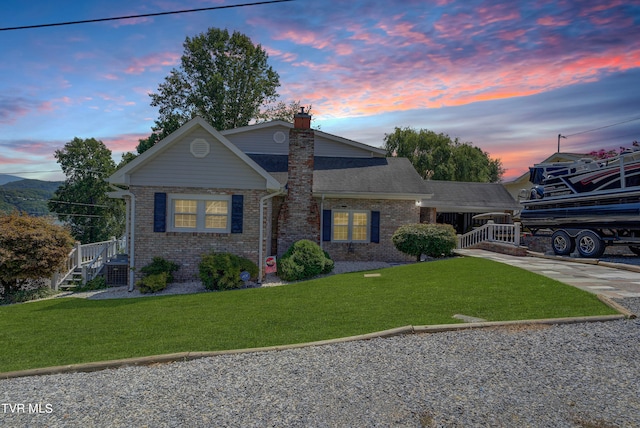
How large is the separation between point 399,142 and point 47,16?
37223 mm

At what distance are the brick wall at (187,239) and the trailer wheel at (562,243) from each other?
11748 mm

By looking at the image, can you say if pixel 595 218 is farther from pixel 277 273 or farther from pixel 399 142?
pixel 399 142

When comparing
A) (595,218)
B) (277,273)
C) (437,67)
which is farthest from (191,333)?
(595,218)

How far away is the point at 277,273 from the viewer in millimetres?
15711

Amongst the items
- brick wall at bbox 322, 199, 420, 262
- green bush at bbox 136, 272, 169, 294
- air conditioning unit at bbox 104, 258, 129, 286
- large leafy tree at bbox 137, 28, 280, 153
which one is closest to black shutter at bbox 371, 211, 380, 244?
brick wall at bbox 322, 199, 420, 262

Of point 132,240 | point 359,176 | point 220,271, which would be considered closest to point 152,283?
point 132,240

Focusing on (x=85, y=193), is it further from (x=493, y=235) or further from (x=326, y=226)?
(x=493, y=235)

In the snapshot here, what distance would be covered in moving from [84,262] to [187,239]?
256 inches

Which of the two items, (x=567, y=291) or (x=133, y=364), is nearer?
(x=133, y=364)

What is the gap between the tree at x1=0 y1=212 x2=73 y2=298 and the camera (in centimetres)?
1431

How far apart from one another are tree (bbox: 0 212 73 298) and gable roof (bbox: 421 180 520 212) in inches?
737

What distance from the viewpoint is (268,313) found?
30.9 ft

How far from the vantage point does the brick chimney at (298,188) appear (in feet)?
54.5

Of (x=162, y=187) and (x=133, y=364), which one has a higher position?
(x=162, y=187)
